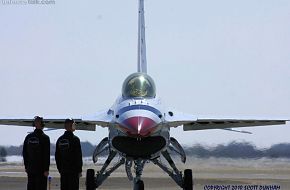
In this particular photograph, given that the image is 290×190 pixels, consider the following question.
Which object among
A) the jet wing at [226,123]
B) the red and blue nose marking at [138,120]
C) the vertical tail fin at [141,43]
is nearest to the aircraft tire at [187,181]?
the jet wing at [226,123]

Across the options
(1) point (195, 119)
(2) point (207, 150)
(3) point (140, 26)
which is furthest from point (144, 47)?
(2) point (207, 150)

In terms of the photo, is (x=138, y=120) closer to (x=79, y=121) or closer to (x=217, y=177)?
(x=79, y=121)

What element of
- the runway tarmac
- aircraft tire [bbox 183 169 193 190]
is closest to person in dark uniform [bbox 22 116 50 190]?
aircraft tire [bbox 183 169 193 190]

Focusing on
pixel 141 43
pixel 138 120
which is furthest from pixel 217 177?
pixel 138 120

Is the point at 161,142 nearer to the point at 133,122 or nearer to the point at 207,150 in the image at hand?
the point at 133,122

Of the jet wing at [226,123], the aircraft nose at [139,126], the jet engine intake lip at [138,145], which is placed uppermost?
the aircraft nose at [139,126]

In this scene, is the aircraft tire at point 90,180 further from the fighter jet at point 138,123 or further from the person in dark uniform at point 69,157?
the person in dark uniform at point 69,157

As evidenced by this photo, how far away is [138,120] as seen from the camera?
47.8 feet

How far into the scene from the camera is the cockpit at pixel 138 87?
1659 centimetres

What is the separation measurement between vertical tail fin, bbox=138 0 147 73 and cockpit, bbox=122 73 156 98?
545 cm

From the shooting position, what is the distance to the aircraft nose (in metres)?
14.4

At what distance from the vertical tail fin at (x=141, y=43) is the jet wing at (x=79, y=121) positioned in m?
2.89

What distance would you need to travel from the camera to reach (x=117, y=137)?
1556cm

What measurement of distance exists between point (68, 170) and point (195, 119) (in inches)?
243
